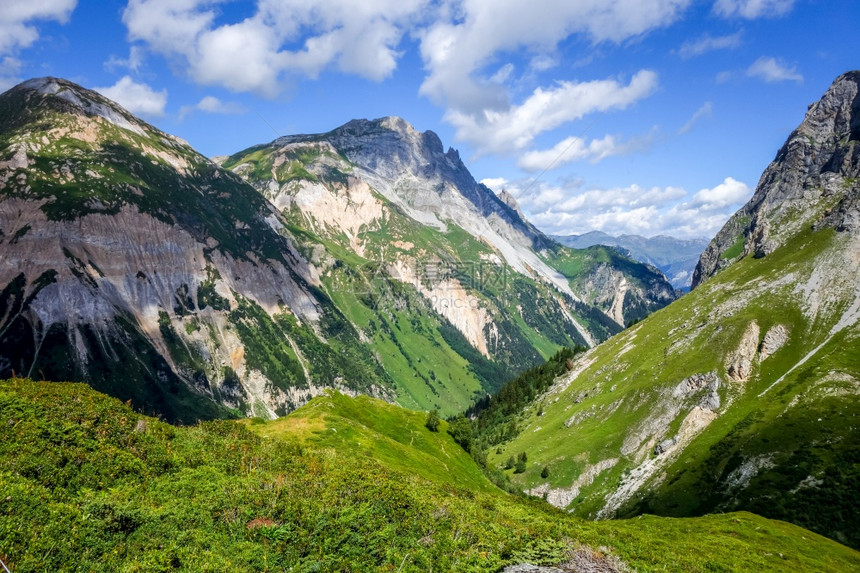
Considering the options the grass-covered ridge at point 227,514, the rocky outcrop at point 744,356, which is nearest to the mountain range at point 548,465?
the grass-covered ridge at point 227,514

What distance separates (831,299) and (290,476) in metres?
168

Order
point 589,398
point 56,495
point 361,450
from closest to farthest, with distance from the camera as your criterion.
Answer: point 56,495, point 361,450, point 589,398

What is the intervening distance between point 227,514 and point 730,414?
131 metres

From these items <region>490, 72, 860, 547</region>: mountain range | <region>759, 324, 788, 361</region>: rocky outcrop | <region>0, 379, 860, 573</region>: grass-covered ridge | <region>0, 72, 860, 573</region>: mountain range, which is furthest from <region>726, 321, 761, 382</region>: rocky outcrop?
<region>0, 379, 860, 573</region>: grass-covered ridge

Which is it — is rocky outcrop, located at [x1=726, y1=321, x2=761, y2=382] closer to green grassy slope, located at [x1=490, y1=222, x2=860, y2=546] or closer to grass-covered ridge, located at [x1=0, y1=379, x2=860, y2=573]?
green grassy slope, located at [x1=490, y1=222, x2=860, y2=546]

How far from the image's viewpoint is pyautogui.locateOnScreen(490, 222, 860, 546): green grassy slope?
89125 mm

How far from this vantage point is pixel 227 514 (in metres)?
30.7

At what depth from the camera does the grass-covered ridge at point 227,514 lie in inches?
973

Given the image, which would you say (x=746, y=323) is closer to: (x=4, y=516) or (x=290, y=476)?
(x=290, y=476)

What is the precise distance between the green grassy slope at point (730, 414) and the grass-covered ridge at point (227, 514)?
49.4 meters

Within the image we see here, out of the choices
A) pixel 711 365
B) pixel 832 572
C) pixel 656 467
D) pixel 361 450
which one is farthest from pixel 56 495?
pixel 711 365

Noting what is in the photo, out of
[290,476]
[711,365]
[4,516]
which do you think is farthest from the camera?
[711,365]

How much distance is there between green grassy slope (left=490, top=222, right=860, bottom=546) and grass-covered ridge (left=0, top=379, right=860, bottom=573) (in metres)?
49.4

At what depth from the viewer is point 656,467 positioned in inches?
4562
